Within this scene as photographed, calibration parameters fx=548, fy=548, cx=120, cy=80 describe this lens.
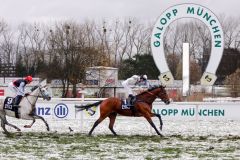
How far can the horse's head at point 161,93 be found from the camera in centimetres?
1814

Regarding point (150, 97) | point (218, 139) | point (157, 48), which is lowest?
point (218, 139)

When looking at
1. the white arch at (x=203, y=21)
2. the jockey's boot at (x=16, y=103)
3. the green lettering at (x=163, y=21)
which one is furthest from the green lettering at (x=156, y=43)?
the jockey's boot at (x=16, y=103)

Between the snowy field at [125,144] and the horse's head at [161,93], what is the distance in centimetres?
119

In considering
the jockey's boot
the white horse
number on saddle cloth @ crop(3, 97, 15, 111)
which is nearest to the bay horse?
the white horse

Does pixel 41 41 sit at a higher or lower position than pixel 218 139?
higher

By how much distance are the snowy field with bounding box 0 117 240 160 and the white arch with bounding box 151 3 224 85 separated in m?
2.65

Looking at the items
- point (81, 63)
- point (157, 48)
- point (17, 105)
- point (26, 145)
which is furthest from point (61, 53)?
point (26, 145)

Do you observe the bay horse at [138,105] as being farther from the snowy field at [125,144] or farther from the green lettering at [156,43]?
the green lettering at [156,43]

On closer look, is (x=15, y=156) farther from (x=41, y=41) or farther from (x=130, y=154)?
(x=41, y=41)

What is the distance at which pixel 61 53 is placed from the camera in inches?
2351

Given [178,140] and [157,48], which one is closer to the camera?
[178,140]

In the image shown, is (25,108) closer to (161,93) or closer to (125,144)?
(161,93)

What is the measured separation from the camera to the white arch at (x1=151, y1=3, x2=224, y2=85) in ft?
74.0

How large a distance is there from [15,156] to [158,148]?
372 centimetres
